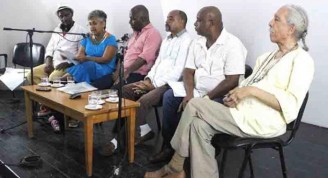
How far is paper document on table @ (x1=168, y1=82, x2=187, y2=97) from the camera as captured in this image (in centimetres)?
254

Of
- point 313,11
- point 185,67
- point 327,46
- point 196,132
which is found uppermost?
point 313,11

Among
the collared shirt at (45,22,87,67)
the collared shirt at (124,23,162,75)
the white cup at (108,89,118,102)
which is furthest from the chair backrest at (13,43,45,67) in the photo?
the white cup at (108,89,118,102)

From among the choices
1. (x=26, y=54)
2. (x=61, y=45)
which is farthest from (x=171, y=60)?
(x=26, y=54)

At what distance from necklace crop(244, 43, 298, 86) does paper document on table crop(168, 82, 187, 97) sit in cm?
66

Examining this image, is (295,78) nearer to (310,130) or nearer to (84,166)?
(84,166)

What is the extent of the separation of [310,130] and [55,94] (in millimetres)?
2448

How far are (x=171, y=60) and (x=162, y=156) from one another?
88cm

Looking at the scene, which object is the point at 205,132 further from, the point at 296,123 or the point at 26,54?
the point at 26,54

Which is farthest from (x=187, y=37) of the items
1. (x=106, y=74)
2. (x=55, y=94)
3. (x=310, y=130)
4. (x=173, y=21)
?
(x=310, y=130)

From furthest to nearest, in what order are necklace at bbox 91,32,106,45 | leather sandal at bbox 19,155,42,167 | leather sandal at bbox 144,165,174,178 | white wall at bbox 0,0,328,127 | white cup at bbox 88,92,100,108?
necklace at bbox 91,32,106,45
white wall at bbox 0,0,328,127
leather sandal at bbox 19,155,42,167
white cup at bbox 88,92,100,108
leather sandal at bbox 144,165,174,178

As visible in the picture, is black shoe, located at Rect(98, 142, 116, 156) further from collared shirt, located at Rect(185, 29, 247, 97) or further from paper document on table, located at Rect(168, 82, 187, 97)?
collared shirt, located at Rect(185, 29, 247, 97)

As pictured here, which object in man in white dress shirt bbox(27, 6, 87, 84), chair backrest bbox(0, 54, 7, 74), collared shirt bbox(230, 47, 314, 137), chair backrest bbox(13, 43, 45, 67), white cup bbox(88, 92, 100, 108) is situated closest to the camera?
collared shirt bbox(230, 47, 314, 137)

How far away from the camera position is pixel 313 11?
3.13 meters

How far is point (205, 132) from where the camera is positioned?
184 centimetres
